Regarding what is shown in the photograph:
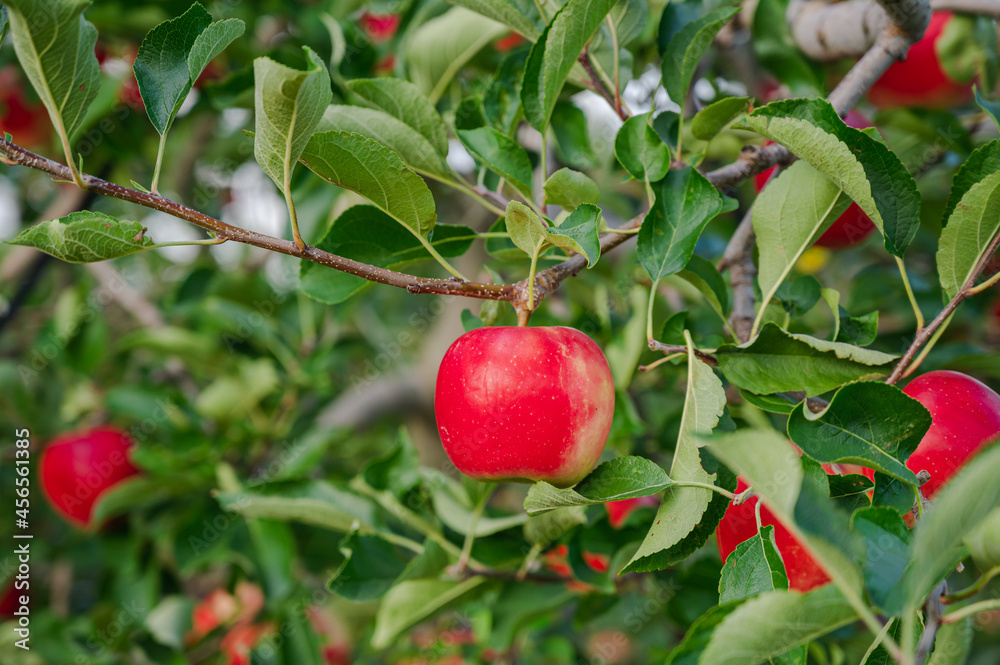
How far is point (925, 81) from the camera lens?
4.19 ft

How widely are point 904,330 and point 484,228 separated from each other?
97 centimetres

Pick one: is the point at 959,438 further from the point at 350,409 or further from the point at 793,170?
the point at 350,409

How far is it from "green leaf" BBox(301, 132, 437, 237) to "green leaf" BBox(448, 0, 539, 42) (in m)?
0.25

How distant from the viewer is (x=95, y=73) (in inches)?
22.2

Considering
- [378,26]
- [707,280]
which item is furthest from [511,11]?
[378,26]

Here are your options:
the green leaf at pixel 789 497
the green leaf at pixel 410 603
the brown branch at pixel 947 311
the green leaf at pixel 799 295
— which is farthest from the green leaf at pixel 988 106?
the green leaf at pixel 410 603

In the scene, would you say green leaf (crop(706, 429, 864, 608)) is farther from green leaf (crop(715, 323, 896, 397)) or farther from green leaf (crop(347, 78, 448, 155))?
green leaf (crop(347, 78, 448, 155))

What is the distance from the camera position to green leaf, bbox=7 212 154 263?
0.49 meters

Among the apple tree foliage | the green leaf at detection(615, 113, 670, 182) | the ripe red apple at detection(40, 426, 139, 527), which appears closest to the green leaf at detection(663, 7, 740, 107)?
the apple tree foliage

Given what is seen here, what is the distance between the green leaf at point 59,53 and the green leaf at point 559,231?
1.08ft

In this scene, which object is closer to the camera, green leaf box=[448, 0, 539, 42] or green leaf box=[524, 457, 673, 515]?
green leaf box=[524, 457, 673, 515]

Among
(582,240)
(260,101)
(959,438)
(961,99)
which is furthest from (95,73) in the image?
(961,99)

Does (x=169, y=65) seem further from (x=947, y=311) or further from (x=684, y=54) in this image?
(x=947, y=311)

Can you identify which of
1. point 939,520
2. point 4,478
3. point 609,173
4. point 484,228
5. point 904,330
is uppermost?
point 939,520
